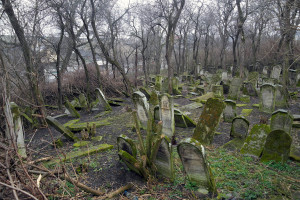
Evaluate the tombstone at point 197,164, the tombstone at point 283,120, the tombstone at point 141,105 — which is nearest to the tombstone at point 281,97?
the tombstone at point 283,120

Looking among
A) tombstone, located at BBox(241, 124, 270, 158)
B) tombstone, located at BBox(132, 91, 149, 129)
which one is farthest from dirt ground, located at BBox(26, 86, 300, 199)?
tombstone, located at BBox(241, 124, 270, 158)

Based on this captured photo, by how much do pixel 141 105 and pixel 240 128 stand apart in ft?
10.3

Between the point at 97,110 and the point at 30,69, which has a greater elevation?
the point at 30,69

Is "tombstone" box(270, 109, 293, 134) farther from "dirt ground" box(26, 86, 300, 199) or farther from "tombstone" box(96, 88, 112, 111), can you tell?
"tombstone" box(96, 88, 112, 111)

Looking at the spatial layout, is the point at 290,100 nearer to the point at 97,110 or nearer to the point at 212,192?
the point at 212,192

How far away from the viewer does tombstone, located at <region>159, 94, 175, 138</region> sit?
19.1ft

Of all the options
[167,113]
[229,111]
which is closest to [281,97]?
[229,111]

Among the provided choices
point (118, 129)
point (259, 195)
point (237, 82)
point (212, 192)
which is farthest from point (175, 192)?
point (237, 82)

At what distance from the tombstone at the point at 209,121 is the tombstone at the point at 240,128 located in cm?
64

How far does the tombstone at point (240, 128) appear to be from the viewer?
205 inches

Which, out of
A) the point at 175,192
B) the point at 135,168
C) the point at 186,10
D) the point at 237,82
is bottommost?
the point at 175,192

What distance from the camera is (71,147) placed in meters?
5.61

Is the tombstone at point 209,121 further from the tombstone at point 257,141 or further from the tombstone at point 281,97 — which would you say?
the tombstone at point 281,97

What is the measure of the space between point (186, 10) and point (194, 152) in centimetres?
2069
